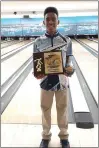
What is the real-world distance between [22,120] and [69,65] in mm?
1202

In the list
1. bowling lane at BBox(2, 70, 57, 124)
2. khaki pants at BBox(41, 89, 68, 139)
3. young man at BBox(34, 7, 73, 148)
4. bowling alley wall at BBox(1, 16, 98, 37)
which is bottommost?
bowling lane at BBox(2, 70, 57, 124)

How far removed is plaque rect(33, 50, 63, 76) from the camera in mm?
2418

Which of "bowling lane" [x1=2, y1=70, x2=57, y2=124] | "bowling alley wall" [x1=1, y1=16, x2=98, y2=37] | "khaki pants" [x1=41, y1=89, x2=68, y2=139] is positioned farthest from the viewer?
"bowling alley wall" [x1=1, y1=16, x2=98, y2=37]

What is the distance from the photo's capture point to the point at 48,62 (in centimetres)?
243

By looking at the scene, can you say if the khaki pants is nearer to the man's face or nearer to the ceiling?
the man's face

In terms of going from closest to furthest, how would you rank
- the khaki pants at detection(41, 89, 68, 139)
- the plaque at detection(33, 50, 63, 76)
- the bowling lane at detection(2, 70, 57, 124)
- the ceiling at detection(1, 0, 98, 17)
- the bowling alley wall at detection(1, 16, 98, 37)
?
the plaque at detection(33, 50, 63, 76) < the khaki pants at detection(41, 89, 68, 139) < the bowling lane at detection(2, 70, 57, 124) < the ceiling at detection(1, 0, 98, 17) < the bowling alley wall at detection(1, 16, 98, 37)

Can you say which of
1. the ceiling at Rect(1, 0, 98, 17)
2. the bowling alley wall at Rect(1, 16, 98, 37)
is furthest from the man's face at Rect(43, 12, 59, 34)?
the bowling alley wall at Rect(1, 16, 98, 37)

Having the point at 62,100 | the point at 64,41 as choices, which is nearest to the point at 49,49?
the point at 64,41

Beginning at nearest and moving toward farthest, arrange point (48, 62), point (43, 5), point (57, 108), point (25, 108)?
point (48, 62), point (57, 108), point (25, 108), point (43, 5)

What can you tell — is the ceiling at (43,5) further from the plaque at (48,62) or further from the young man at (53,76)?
the plaque at (48,62)

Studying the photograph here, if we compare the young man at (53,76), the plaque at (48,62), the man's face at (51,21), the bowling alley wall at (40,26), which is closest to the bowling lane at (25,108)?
the young man at (53,76)

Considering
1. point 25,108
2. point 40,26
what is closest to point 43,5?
point 40,26

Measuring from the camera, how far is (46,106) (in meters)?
2.57

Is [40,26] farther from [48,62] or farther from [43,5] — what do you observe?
[48,62]
